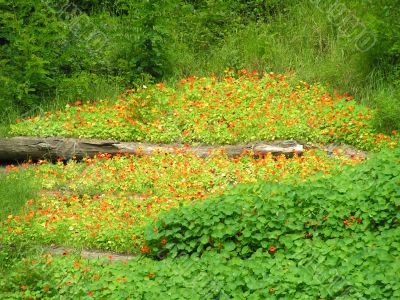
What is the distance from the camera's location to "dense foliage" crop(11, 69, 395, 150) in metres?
10.9

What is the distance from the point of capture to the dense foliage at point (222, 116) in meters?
10.9

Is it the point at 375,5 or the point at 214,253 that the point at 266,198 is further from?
the point at 375,5

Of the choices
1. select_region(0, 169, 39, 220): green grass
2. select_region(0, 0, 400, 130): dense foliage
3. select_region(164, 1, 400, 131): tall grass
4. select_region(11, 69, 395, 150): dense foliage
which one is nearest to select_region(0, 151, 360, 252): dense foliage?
select_region(0, 169, 39, 220): green grass

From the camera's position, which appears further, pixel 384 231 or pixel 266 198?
pixel 266 198

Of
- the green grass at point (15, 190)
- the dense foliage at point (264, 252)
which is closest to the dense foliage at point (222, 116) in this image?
the green grass at point (15, 190)

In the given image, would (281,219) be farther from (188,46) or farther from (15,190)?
(188,46)

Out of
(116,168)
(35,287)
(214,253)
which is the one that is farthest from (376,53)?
(35,287)

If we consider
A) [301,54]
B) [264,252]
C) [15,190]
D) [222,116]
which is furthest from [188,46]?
[264,252]

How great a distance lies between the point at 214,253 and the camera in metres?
7.84

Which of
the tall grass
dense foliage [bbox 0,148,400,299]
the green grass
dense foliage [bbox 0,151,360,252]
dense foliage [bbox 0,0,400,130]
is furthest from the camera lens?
the tall grass

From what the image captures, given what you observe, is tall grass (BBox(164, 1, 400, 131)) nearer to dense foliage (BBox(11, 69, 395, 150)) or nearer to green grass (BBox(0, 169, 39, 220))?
dense foliage (BBox(11, 69, 395, 150))

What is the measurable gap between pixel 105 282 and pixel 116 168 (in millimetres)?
3386

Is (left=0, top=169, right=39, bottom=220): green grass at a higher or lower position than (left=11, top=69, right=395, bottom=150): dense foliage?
lower

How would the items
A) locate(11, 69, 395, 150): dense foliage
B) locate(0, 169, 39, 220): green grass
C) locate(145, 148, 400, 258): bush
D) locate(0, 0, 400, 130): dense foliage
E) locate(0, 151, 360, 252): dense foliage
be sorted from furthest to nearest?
locate(0, 0, 400, 130): dense foliage
locate(11, 69, 395, 150): dense foliage
locate(0, 169, 39, 220): green grass
locate(0, 151, 360, 252): dense foliage
locate(145, 148, 400, 258): bush
